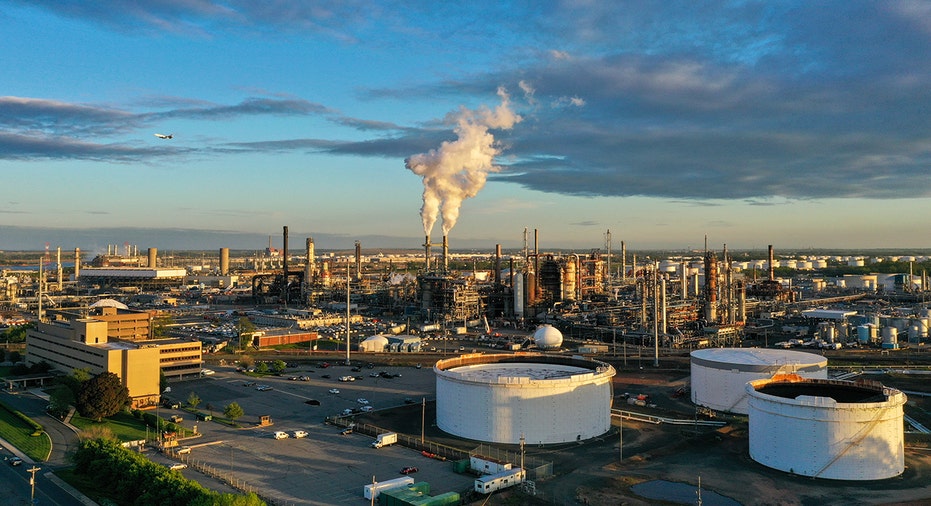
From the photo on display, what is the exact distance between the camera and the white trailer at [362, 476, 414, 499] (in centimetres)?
3042

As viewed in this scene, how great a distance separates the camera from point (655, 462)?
119 feet

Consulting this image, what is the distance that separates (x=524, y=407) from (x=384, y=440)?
8185 millimetres

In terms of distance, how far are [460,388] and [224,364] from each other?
119 feet

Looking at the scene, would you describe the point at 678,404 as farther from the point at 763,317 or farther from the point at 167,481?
the point at 763,317

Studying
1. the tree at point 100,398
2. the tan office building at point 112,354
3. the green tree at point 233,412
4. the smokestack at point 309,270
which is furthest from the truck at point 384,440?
the smokestack at point 309,270

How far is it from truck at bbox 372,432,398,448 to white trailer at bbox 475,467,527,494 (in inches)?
325

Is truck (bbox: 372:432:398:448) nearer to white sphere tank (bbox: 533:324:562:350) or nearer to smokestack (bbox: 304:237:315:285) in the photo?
white sphere tank (bbox: 533:324:562:350)

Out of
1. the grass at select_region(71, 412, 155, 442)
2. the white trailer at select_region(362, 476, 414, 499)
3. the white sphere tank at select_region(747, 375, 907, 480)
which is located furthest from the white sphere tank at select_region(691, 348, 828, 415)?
the grass at select_region(71, 412, 155, 442)

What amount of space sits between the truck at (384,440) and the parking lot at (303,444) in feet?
1.30

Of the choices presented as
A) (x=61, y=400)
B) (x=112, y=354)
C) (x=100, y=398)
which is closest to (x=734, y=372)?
(x=100, y=398)

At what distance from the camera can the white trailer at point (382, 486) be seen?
30422 mm

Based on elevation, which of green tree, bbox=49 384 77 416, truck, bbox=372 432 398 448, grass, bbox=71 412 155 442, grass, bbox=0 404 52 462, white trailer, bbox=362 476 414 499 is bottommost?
grass, bbox=71 412 155 442

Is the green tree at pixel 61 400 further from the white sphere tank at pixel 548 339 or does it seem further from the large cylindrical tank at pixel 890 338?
the large cylindrical tank at pixel 890 338

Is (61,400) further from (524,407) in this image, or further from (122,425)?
(524,407)
